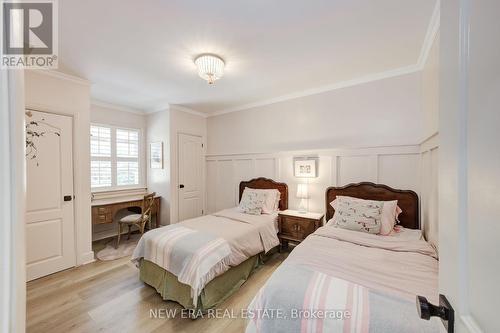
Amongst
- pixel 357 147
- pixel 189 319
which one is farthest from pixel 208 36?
pixel 189 319

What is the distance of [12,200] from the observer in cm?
47

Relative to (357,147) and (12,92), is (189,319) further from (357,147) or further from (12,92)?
(357,147)

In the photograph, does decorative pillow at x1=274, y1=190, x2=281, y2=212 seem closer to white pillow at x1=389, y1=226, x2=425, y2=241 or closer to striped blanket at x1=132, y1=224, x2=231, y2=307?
striped blanket at x1=132, y1=224, x2=231, y2=307

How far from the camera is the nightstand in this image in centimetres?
292

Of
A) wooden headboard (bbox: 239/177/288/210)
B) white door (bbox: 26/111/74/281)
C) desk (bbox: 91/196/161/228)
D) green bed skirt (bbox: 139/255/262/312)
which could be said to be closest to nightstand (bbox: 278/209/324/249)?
wooden headboard (bbox: 239/177/288/210)

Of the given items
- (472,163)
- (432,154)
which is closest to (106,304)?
(472,163)

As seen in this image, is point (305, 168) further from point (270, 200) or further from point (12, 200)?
point (12, 200)

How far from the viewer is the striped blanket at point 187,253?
1.88 metres

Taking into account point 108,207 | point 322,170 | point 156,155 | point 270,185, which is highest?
point 156,155

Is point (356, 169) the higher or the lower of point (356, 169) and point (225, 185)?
the higher

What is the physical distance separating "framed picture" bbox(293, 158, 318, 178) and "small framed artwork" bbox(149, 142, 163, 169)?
2.66 metres

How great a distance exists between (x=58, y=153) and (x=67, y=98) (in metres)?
0.74

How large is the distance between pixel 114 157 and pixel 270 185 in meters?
3.13

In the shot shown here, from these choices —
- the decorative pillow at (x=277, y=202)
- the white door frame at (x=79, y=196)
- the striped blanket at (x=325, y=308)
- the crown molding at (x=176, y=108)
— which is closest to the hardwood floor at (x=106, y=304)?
→ the white door frame at (x=79, y=196)
